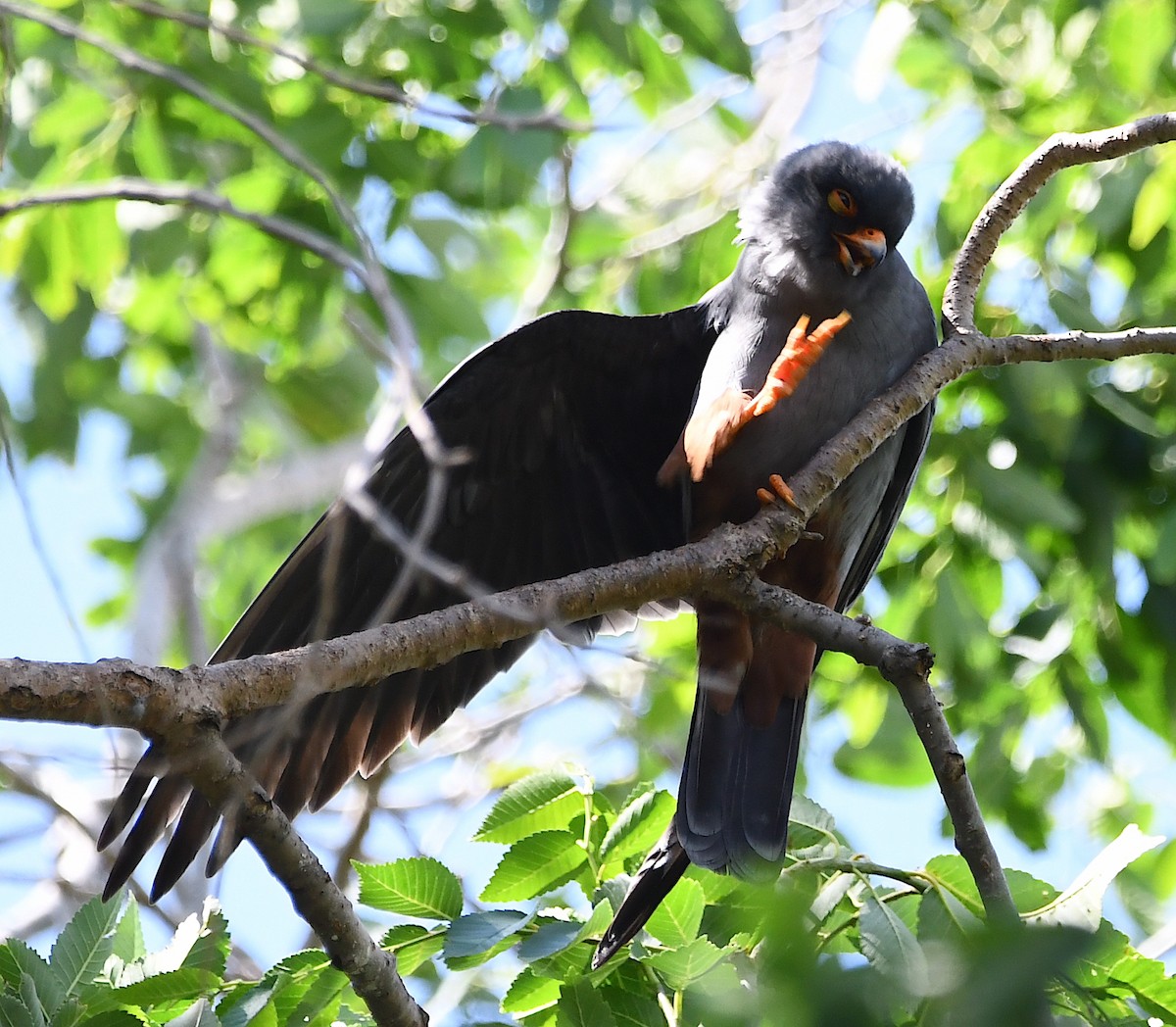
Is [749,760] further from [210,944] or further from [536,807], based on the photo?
[210,944]

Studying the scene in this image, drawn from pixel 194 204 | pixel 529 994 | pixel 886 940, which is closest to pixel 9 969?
pixel 529 994

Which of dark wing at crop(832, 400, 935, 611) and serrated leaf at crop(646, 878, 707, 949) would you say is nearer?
serrated leaf at crop(646, 878, 707, 949)

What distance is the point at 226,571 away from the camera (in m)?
7.07

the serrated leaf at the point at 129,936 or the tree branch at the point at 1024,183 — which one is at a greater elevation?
the tree branch at the point at 1024,183

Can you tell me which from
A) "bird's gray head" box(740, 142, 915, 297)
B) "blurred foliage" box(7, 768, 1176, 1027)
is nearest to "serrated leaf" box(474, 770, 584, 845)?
"blurred foliage" box(7, 768, 1176, 1027)

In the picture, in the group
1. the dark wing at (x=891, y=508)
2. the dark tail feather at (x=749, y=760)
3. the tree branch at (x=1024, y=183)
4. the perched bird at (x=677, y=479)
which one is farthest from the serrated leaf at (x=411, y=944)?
the dark wing at (x=891, y=508)

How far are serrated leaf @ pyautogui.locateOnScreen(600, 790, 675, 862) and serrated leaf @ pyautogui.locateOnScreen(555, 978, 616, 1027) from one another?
455 mm

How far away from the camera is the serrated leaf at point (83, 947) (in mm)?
2285

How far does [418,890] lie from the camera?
2496 millimetres

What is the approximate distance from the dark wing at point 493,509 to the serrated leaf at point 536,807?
92 centimetres

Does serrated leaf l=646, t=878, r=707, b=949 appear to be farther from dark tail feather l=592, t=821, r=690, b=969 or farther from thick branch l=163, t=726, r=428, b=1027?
thick branch l=163, t=726, r=428, b=1027

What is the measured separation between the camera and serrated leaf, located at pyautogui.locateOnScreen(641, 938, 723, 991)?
86.5 inches

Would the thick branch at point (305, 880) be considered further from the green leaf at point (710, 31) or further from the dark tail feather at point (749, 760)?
the green leaf at point (710, 31)

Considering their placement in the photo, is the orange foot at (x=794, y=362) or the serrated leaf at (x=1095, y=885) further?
the orange foot at (x=794, y=362)
